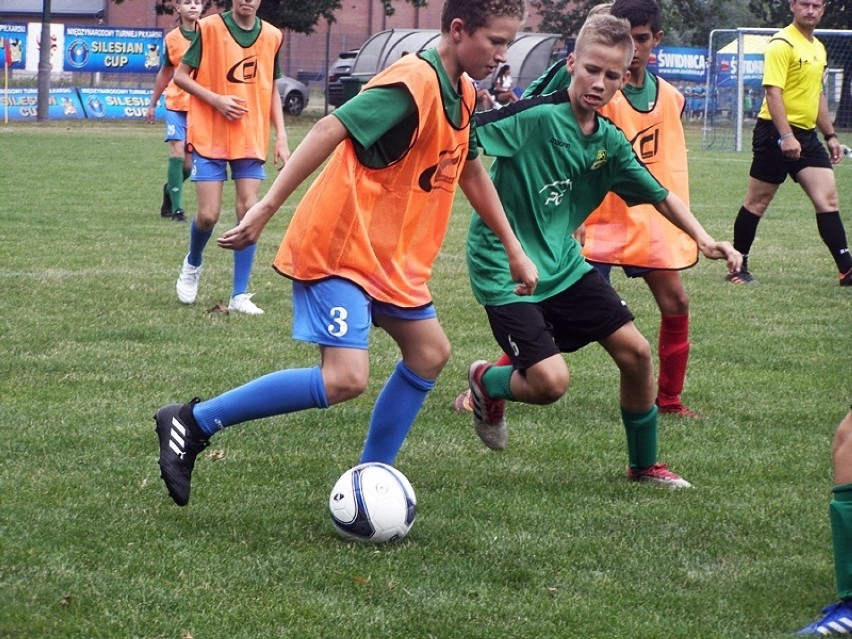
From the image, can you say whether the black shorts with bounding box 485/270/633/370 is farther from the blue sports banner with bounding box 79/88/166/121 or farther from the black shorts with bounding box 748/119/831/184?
the blue sports banner with bounding box 79/88/166/121

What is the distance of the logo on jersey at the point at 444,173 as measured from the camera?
4008mm

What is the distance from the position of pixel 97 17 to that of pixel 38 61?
27987mm

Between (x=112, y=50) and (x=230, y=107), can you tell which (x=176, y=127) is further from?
(x=112, y=50)

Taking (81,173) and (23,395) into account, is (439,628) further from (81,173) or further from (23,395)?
(81,173)

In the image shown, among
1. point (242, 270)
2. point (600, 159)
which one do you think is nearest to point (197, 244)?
point (242, 270)

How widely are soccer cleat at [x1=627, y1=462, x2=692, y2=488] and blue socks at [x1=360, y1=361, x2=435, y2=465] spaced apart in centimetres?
99

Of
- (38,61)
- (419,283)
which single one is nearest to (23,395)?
(419,283)

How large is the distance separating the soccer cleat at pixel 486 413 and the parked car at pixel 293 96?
30.7 m

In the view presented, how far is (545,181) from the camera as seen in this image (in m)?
4.63

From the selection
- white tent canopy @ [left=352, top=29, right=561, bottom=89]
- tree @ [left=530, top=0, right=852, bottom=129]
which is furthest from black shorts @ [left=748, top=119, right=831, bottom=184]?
tree @ [left=530, top=0, right=852, bottom=129]

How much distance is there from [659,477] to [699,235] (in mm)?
897

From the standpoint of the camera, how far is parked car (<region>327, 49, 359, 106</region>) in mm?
35281

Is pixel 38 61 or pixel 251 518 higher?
pixel 38 61

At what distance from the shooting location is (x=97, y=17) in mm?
56594
